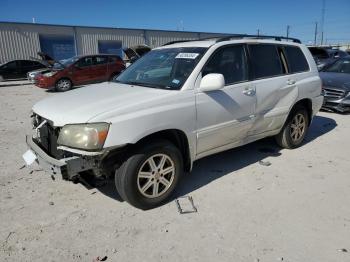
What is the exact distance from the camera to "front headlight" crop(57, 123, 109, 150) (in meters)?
2.88

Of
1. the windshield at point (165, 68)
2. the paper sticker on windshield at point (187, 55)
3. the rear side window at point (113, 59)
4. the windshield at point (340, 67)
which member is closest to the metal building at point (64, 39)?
the rear side window at point (113, 59)

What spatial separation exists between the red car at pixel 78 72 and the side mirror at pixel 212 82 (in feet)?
36.1

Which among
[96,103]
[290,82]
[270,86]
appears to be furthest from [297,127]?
[96,103]

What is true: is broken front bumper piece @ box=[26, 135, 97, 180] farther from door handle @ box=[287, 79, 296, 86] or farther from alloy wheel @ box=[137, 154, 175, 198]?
door handle @ box=[287, 79, 296, 86]

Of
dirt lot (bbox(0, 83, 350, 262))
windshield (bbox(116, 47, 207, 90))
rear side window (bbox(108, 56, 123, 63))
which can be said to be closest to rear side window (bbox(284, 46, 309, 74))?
dirt lot (bbox(0, 83, 350, 262))

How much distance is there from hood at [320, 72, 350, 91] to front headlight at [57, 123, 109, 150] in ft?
23.6

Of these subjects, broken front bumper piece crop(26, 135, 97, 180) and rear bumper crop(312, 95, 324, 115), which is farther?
rear bumper crop(312, 95, 324, 115)

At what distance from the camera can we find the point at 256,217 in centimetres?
329

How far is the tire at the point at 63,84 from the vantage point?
1373cm

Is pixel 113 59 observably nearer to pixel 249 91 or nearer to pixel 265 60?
pixel 265 60

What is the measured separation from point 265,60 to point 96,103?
2640mm

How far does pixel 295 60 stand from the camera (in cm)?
512

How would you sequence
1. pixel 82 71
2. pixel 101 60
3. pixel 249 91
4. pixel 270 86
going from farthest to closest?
pixel 101 60, pixel 82 71, pixel 270 86, pixel 249 91

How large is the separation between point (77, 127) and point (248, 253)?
6.42 feet
